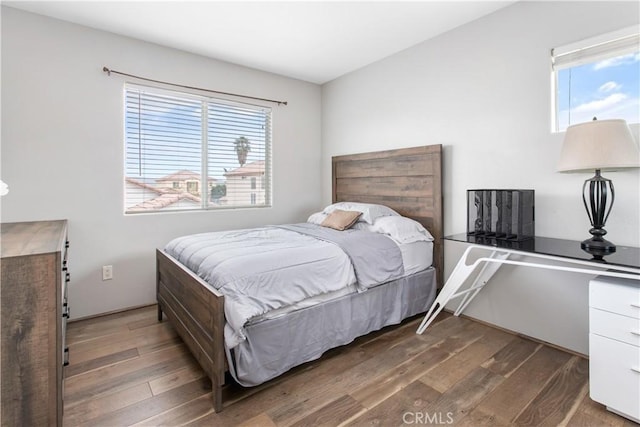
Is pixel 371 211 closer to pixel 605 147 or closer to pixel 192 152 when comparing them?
pixel 605 147

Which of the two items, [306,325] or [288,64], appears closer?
[306,325]

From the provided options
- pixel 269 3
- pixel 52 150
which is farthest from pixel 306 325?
pixel 52 150

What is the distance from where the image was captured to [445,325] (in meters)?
2.62

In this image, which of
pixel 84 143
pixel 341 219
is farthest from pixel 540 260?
pixel 84 143

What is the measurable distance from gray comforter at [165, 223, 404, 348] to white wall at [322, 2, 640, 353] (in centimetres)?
86

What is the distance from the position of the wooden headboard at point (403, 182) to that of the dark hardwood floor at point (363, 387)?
0.89 m

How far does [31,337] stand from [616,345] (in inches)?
99.0

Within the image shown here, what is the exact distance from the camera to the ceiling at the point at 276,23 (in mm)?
2391

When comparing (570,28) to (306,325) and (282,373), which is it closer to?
(306,325)

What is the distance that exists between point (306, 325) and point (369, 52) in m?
2.72

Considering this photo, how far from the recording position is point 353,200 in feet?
12.3

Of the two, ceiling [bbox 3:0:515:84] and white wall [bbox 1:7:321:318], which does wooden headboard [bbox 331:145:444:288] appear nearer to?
ceiling [bbox 3:0:515:84]

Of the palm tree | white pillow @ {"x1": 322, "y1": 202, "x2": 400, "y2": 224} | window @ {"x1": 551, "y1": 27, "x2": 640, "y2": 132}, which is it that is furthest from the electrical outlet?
window @ {"x1": 551, "y1": 27, "x2": 640, "y2": 132}

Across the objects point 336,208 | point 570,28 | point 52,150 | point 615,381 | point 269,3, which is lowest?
point 615,381
